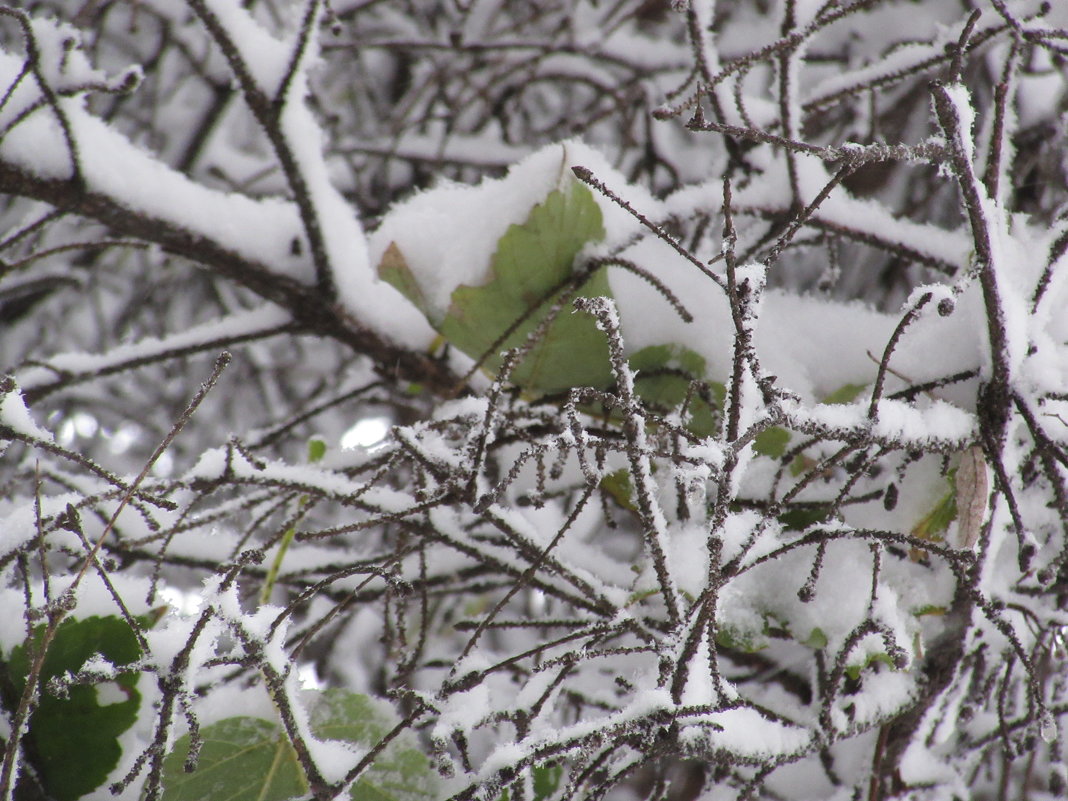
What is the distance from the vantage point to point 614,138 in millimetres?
2584

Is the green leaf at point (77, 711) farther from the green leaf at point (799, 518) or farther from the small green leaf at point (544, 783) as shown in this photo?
the green leaf at point (799, 518)

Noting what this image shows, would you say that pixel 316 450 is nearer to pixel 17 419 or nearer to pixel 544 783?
pixel 17 419

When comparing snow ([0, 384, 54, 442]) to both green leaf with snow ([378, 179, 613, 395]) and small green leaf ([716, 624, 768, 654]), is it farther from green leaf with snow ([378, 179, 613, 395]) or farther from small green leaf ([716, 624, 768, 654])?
small green leaf ([716, 624, 768, 654])

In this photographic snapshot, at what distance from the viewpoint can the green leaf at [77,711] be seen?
766 millimetres

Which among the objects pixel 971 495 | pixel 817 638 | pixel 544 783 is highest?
pixel 971 495

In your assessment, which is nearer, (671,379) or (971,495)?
(971,495)

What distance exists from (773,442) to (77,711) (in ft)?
2.47

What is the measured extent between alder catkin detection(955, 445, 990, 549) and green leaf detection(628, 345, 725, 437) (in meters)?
0.25

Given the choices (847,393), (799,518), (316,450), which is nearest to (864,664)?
(799,518)

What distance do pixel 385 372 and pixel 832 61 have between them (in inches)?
54.2

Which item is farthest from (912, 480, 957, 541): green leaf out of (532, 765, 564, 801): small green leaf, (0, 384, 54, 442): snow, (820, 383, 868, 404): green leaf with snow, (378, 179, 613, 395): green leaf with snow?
(0, 384, 54, 442): snow

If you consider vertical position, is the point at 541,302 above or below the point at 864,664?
above

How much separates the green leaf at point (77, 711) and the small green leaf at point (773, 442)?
0.67 m

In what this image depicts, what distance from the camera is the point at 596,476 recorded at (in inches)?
25.9
